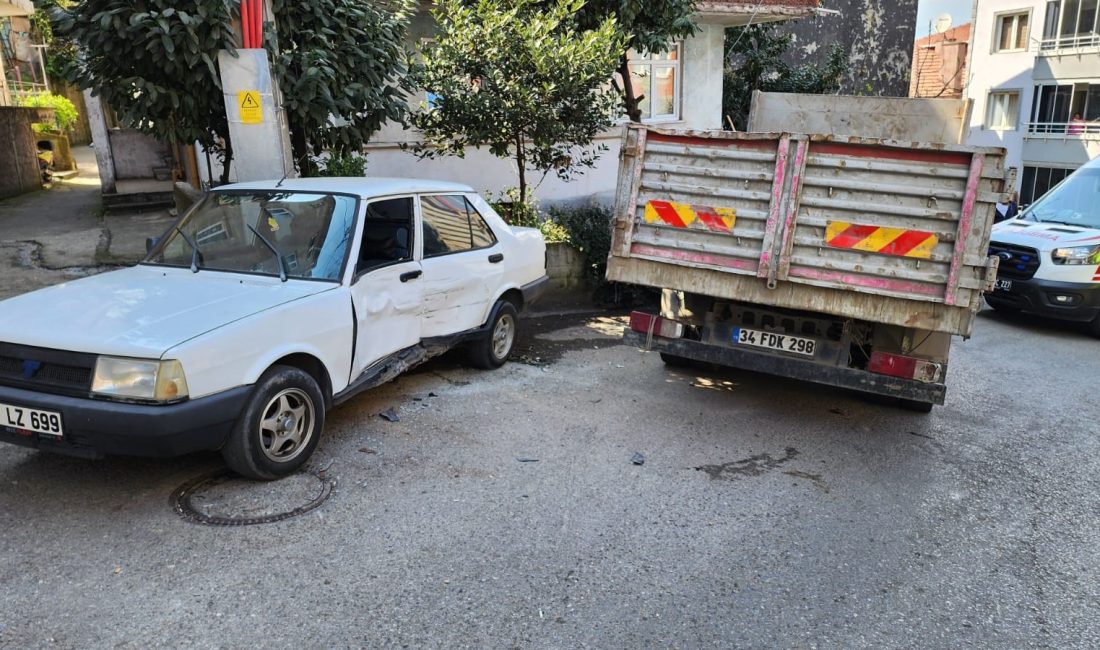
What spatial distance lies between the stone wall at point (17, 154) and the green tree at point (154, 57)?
8.64 m

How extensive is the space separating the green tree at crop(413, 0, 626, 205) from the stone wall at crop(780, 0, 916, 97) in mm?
15381

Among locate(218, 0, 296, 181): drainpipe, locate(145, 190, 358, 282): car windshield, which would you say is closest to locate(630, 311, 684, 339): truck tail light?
locate(145, 190, 358, 282): car windshield

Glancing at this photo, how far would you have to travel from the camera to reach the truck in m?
4.79

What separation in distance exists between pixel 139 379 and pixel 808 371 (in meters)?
4.11

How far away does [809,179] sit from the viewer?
5.07 m

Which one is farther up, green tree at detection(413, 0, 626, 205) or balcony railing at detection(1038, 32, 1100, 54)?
balcony railing at detection(1038, 32, 1100, 54)

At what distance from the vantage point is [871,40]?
23.4m

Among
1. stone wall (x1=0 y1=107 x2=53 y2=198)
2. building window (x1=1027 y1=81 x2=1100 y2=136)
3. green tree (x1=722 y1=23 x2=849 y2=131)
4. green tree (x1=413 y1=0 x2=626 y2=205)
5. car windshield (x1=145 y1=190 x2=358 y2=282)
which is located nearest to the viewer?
car windshield (x1=145 y1=190 x2=358 y2=282)

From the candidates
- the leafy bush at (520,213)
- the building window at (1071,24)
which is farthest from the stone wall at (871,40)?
the leafy bush at (520,213)

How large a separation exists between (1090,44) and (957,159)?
30.4m

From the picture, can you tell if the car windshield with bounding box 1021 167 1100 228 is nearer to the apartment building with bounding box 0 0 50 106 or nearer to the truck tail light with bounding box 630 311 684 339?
the truck tail light with bounding box 630 311 684 339

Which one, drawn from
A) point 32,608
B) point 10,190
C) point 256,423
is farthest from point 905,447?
point 10,190

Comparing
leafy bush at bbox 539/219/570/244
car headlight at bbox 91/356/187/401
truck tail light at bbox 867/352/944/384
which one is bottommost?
truck tail light at bbox 867/352/944/384

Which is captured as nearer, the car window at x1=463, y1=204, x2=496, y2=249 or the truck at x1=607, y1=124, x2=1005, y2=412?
the truck at x1=607, y1=124, x2=1005, y2=412
